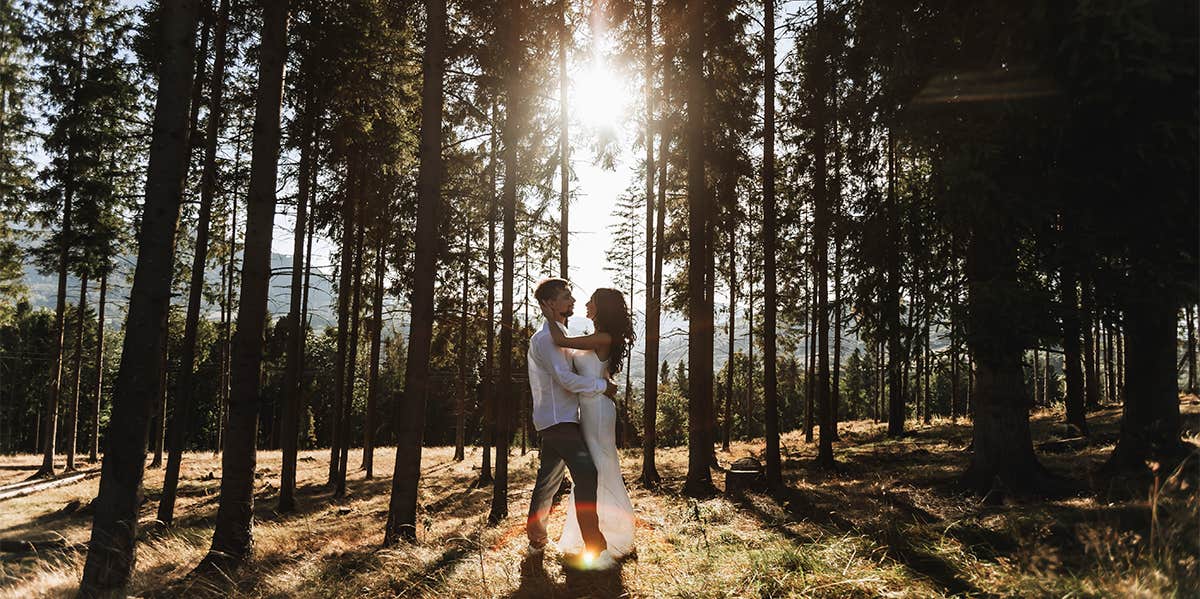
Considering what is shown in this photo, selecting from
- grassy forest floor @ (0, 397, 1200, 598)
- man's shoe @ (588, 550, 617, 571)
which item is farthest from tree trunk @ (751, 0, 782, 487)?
man's shoe @ (588, 550, 617, 571)

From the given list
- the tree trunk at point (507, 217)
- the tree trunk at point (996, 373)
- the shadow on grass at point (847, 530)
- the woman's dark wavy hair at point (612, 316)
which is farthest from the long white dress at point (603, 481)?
the tree trunk at point (507, 217)

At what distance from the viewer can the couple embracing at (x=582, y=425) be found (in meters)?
5.23

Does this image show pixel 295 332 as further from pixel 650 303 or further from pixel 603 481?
pixel 603 481

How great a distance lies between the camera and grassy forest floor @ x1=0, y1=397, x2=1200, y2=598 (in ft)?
12.2

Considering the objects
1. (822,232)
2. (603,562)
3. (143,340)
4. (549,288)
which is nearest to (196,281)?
(143,340)

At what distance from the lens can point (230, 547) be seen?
707 cm

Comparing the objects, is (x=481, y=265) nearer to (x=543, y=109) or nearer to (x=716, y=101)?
(x=543, y=109)

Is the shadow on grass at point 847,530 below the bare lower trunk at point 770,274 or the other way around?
below

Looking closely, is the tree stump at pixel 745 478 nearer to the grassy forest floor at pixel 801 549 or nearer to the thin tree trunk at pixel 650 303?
the grassy forest floor at pixel 801 549

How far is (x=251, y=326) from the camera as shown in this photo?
721 cm

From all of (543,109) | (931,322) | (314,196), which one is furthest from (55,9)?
(931,322)

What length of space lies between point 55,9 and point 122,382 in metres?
20.9

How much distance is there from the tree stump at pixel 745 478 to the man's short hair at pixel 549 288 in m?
8.19

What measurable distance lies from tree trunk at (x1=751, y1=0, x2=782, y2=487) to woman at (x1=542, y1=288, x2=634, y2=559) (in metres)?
7.45
